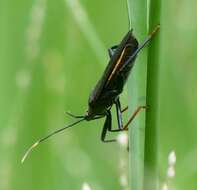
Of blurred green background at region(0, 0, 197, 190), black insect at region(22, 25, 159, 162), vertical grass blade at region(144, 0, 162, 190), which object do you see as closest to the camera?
vertical grass blade at region(144, 0, 162, 190)

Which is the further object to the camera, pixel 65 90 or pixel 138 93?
pixel 65 90

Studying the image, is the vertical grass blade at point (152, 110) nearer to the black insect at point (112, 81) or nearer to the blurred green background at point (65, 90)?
the black insect at point (112, 81)

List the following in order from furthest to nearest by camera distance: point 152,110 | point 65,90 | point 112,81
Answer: point 65,90 → point 112,81 → point 152,110

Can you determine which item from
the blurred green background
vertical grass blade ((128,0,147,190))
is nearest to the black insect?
the blurred green background

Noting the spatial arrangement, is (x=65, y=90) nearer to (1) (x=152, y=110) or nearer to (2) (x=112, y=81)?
(2) (x=112, y=81)

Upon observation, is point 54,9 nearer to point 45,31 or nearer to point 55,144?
point 45,31

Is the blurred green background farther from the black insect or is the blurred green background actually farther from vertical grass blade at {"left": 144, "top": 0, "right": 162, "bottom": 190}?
vertical grass blade at {"left": 144, "top": 0, "right": 162, "bottom": 190}

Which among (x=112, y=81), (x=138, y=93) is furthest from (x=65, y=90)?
(x=138, y=93)
